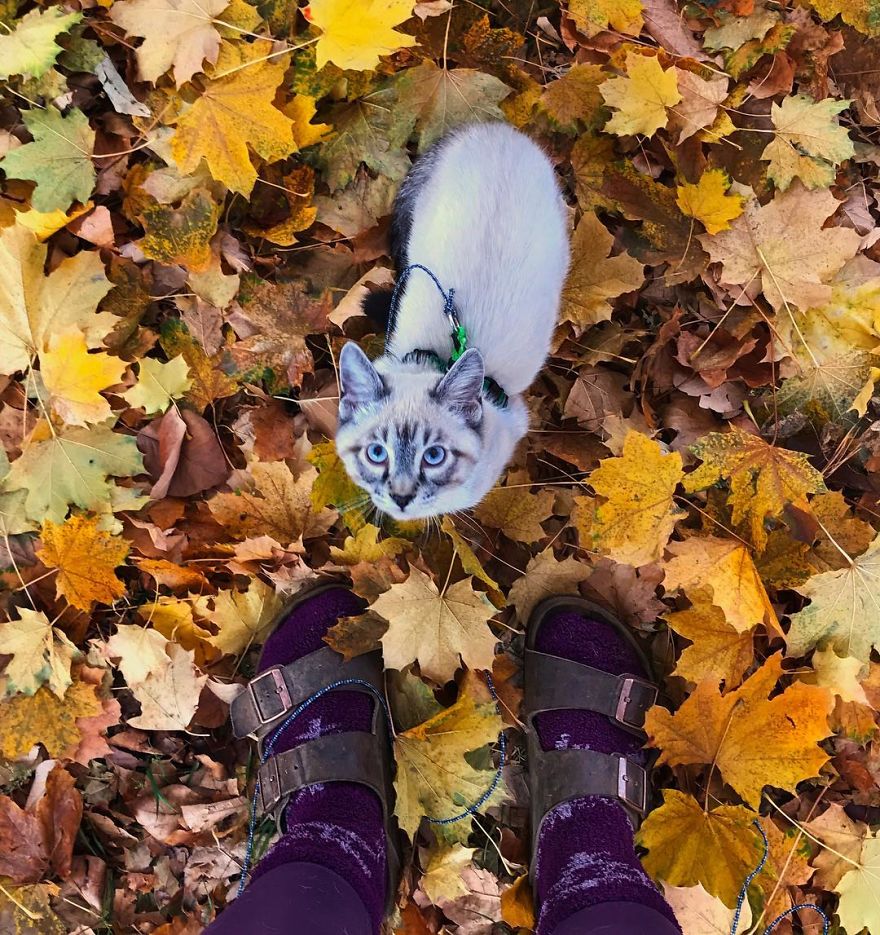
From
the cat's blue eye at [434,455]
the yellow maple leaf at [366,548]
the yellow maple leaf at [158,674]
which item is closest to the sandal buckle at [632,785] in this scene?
the yellow maple leaf at [366,548]

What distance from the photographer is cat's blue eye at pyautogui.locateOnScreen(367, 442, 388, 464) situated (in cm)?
174

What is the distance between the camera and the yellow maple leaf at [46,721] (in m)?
2.00

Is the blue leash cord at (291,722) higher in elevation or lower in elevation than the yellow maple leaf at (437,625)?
lower

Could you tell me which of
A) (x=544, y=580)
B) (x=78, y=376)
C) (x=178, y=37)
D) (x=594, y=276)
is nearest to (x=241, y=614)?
(x=78, y=376)

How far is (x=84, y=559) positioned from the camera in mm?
2045

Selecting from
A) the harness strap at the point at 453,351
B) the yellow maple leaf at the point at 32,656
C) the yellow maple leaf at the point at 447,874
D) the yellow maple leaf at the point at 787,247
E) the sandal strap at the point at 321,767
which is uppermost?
the yellow maple leaf at the point at 787,247

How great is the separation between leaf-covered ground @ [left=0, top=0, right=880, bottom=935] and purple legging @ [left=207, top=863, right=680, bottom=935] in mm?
330

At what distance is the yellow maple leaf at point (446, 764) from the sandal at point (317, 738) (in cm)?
13

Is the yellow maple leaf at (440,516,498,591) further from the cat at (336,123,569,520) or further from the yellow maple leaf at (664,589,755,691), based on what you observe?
the yellow maple leaf at (664,589,755,691)

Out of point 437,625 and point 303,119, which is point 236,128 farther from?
point 437,625

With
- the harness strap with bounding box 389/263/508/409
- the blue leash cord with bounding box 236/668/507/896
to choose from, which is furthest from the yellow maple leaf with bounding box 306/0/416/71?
the blue leash cord with bounding box 236/668/507/896

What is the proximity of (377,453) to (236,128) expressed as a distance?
1.09m

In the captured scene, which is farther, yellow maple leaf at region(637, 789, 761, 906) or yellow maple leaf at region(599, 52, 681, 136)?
yellow maple leaf at region(599, 52, 681, 136)

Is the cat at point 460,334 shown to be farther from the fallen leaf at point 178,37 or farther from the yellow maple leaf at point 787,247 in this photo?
the fallen leaf at point 178,37
